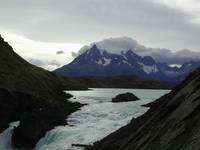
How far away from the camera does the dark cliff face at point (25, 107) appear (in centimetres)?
6538

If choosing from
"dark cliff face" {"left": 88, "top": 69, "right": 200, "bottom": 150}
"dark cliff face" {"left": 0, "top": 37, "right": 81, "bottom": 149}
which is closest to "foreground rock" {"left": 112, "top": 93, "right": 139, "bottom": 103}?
"dark cliff face" {"left": 0, "top": 37, "right": 81, "bottom": 149}

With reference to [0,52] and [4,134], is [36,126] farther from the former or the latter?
[0,52]

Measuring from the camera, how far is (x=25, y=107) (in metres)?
85.9

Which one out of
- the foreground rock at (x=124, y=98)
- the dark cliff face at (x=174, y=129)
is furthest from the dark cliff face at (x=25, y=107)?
the dark cliff face at (x=174, y=129)

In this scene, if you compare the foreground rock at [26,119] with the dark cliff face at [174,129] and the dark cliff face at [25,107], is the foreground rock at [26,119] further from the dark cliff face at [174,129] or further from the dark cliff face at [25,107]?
the dark cliff face at [174,129]

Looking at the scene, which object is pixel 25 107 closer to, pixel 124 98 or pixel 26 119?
pixel 26 119

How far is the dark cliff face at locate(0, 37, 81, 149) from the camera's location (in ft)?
214

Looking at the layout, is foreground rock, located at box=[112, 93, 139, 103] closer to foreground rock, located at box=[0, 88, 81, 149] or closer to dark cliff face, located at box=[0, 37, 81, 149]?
dark cliff face, located at box=[0, 37, 81, 149]

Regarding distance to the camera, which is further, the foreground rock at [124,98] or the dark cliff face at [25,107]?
the foreground rock at [124,98]

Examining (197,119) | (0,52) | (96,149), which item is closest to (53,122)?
(96,149)

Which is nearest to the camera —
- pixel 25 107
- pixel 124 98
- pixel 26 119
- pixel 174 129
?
pixel 174 129

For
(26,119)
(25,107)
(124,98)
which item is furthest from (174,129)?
(124,98)

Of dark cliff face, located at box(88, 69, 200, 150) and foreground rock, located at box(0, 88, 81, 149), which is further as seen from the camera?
foreground rock, located at box(0, 88, 81, 149)

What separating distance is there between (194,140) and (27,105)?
7245cm
